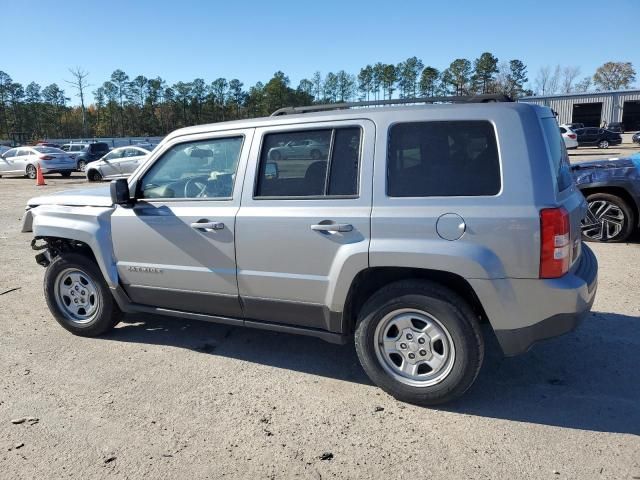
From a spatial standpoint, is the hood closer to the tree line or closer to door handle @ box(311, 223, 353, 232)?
door handle @ box(311, 223, 353, 232)

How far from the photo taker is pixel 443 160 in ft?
10.6

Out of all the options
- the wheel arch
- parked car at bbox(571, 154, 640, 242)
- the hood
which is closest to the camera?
the wheel arch

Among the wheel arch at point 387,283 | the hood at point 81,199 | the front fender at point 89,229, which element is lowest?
the wheel arch at point 387,283

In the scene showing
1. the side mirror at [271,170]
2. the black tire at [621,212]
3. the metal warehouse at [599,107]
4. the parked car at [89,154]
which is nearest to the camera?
the side mirror at [271,170]

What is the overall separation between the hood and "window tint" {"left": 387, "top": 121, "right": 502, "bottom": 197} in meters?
2.58

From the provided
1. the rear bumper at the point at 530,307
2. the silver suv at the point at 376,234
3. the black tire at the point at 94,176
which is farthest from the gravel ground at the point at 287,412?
the black tire at the point at 94,176

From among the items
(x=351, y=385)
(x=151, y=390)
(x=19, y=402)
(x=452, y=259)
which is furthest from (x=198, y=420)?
(x=452, y=259)

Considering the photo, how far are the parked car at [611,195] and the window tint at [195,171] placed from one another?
224 inches

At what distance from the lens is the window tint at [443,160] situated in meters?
3.11

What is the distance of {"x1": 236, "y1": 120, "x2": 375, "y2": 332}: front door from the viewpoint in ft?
11.1

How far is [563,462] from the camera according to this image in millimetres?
2758

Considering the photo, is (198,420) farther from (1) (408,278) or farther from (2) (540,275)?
(2) (540,275)

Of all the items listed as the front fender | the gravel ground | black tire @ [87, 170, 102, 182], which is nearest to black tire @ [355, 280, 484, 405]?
the gravel ground

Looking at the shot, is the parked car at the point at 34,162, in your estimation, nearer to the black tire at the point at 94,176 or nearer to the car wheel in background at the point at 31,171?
the car wheel in background at the point at 31,171
